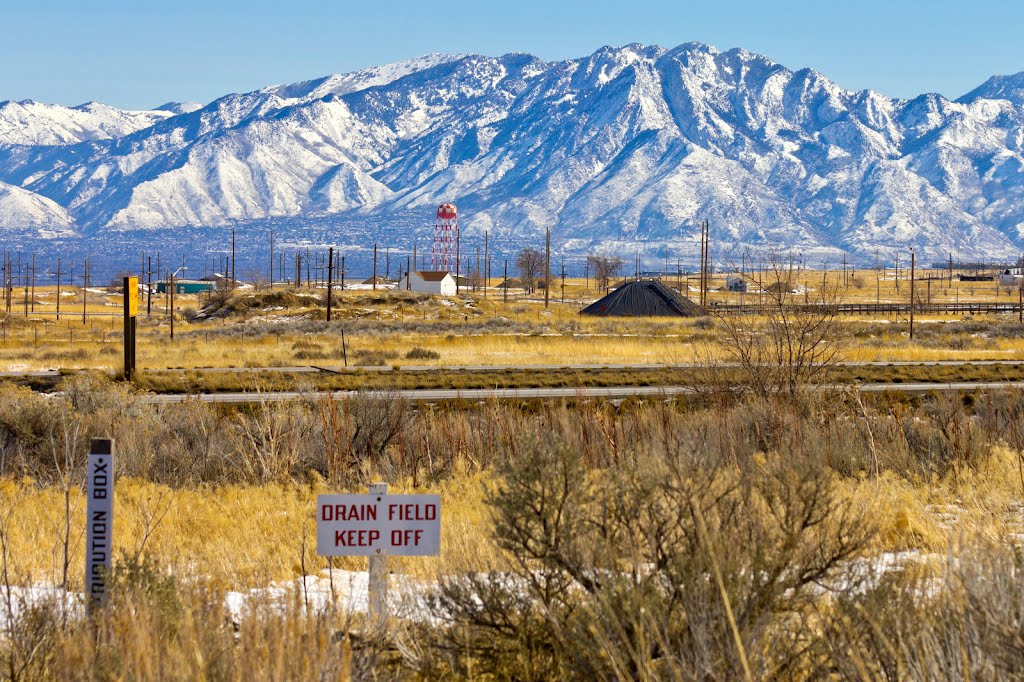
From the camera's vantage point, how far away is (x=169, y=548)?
10109mm

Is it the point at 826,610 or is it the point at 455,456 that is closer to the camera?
the point at 826,610

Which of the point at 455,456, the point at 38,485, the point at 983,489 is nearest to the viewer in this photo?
the point at 983,489

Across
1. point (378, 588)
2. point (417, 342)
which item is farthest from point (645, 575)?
point (417, 342)

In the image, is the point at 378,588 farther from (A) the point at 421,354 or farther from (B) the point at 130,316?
(A) the point at 421,354

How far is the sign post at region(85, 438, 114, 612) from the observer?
722cm

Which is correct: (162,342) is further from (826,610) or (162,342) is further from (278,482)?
(826,610)

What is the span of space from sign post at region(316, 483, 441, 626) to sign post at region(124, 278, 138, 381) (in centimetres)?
2232

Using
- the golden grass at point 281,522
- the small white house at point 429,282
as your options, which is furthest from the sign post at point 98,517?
the small white house at point 429,282

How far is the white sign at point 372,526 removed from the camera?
24.3ft

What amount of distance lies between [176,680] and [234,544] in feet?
16.3

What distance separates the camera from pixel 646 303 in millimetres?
82562

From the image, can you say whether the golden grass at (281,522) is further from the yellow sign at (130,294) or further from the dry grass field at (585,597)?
the yellow sign at (130,294)

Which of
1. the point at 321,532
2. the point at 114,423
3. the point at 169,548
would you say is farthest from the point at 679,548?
the point at 114,423

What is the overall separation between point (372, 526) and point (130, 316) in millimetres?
24104
